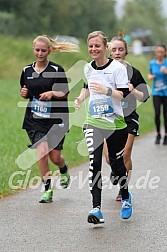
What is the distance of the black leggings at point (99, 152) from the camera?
7.59 metres

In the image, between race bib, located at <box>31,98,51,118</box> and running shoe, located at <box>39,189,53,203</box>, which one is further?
race bib, located at <box>31,98,51,118</box>

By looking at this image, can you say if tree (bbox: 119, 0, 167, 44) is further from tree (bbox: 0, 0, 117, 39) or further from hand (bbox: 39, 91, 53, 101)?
hand (bbox: 39, 91, 53, 101)

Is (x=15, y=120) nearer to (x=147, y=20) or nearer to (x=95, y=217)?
(x=95, y=217)

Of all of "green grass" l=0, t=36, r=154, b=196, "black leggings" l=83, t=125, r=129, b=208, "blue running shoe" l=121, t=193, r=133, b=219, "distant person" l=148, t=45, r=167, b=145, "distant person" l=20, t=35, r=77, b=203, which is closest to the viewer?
"black leggings" l=83, t=125, r=129, b=208

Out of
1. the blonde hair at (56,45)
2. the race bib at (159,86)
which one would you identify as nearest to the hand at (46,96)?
the blonde hair at (56,45)

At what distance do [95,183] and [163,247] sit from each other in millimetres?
1238

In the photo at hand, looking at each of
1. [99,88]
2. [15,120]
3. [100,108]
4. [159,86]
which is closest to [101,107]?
[100,108]

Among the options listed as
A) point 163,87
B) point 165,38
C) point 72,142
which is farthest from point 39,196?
point 165,38

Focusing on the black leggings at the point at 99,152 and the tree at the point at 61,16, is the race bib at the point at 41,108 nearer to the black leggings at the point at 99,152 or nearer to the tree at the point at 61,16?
the black leggings at the point at 99,152

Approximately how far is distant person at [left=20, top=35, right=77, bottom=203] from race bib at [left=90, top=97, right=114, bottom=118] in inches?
50.0

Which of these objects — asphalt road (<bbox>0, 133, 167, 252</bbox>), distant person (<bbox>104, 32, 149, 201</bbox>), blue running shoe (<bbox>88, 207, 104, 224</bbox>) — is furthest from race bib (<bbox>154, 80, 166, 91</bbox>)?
blue running shoe (<bbox>88, 207, 104, 224</bbox>)

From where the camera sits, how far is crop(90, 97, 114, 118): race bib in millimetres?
7625

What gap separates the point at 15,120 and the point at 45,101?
363 inches

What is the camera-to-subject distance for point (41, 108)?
9.02 m
